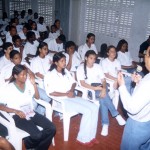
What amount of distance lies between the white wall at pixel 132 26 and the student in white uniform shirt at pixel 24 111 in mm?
5510

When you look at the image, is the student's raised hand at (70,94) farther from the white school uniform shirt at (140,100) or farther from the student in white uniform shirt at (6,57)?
the white school uniform shirt at (140,100)

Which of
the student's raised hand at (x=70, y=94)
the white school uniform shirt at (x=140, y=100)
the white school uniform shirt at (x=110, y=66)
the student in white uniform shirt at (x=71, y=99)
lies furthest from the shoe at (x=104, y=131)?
A: the white school uniform shirt at (x=140, y=100)

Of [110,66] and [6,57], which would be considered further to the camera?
[110,66]

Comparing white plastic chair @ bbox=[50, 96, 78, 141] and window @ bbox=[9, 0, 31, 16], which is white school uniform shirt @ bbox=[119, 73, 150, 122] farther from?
window @ bbox=[9, 0, 31, 16]

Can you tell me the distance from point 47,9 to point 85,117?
24.5 ft

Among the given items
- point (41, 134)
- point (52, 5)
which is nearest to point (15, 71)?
point (41, 134)

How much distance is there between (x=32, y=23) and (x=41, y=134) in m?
5.68

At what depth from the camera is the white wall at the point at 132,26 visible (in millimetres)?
7715

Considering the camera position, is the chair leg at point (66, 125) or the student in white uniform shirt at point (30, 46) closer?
the chair leg at point (66, 125)

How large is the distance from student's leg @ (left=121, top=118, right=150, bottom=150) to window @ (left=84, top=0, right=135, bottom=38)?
6166 millimetres

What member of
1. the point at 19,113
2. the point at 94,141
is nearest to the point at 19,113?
the point at 19,113

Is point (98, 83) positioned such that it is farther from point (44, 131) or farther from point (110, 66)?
→ point (44, 131)

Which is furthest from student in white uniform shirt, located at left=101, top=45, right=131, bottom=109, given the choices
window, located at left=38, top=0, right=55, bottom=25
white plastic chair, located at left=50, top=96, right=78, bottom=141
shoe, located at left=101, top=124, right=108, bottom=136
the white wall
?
window, located at left=38, top=0, right=55, bottom=25

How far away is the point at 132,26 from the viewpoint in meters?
8.05
